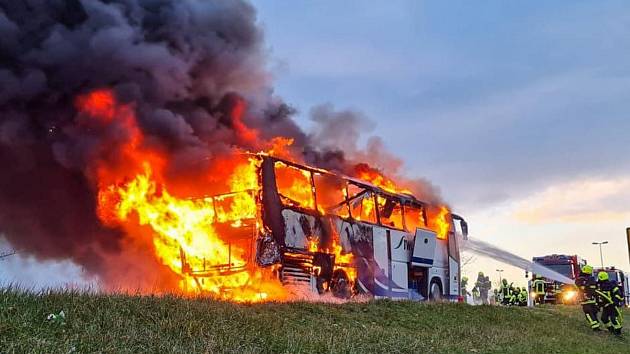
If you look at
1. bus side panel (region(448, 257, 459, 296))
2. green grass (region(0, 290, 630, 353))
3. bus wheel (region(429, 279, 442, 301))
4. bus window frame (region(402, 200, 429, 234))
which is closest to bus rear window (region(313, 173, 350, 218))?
bus window frame (region(402, 200, 429, 234))

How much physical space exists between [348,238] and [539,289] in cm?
1808

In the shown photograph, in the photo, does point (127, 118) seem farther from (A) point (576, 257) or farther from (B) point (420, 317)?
(A) point (576, 257)

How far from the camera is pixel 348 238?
1344 centimetres

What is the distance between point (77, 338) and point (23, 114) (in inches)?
320

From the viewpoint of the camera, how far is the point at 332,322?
853 cm

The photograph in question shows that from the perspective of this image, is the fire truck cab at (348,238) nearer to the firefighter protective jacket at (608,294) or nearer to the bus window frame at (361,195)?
the bus window frame at (361,195)

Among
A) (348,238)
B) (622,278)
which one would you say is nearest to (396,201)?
(348,238)

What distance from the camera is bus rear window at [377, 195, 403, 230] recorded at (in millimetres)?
14945

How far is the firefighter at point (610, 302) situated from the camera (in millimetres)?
12843

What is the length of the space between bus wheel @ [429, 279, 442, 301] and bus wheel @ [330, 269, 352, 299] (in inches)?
160

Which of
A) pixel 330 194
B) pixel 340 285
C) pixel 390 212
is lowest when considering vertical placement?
pixel 340 285

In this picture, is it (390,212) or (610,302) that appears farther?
(390,212)

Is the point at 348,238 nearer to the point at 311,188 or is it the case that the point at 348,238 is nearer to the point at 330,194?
the point at 330,194

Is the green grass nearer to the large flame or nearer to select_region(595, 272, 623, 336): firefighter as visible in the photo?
select_region(595, 272, 623, 336): firefighter
